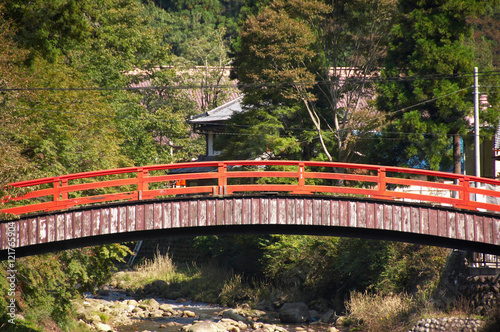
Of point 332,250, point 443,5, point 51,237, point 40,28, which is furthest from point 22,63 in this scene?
point 443,5

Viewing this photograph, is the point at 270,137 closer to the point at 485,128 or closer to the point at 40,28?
the point at 485,128

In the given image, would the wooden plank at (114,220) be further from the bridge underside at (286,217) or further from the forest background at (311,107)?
the forest background at (311,107)

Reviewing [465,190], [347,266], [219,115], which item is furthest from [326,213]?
[219,115]

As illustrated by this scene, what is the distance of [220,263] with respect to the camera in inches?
1405

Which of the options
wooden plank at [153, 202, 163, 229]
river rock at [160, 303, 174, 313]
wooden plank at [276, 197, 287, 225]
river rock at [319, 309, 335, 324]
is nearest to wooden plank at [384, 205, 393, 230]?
wooden plank at [276, 197, 287, 225]

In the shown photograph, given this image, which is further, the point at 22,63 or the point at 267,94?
the point at 267,94

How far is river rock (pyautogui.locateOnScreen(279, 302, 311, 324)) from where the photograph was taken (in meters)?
26.2

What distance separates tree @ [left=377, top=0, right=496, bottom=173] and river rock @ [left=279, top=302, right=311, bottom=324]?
8.71m

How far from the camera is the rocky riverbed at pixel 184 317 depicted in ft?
81.6

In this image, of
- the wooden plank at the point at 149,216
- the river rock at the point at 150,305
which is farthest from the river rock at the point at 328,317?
the wooden plank at the point at 149,216

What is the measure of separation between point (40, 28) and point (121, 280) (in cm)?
2137

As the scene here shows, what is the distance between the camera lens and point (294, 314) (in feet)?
86.3

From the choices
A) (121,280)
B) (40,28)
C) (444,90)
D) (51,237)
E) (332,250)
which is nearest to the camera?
(51,237)

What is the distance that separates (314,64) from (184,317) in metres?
14.8
